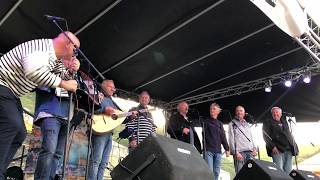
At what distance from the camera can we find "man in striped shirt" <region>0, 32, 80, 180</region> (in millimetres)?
2324

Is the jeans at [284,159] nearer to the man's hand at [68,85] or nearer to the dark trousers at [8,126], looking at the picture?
the man's hand at [68,85]

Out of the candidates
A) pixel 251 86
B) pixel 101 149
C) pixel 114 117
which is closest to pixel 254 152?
pixel 251 86

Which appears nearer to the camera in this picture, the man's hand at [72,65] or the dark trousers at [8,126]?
the dark trousers at [8,126]

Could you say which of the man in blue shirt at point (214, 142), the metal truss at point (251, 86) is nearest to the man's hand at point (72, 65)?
the man in blue shirt at point (214, 142)

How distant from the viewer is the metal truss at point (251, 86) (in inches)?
266

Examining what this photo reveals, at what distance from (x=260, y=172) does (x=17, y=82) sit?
2321 millimetres

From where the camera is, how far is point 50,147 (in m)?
3.21

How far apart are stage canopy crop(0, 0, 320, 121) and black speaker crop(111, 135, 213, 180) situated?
1578 millimetres

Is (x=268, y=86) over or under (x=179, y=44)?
under

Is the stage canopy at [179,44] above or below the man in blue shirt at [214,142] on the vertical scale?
above

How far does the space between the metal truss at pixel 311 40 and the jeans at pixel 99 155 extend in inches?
130

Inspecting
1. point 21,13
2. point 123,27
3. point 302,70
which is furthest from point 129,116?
point 302,70

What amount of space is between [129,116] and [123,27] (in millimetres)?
1300

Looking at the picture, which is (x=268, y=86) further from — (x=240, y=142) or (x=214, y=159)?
(x=214, y=159)
